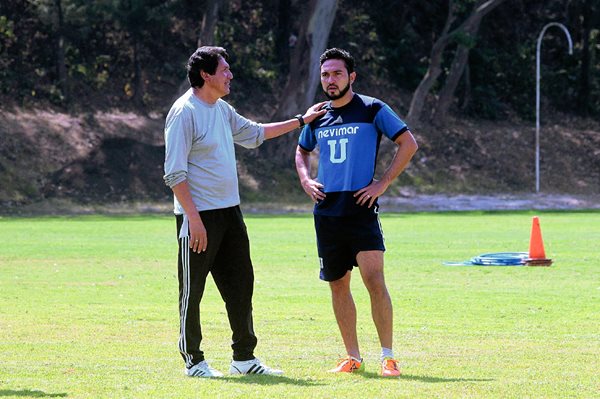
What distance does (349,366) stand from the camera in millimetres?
8891

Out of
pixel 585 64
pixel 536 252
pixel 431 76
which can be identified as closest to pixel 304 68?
pixel 431 76

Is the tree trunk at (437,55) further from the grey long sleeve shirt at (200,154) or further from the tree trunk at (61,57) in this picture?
the grey long sleeve shirt at (200,154)

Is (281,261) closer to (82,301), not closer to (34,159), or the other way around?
(82,301)

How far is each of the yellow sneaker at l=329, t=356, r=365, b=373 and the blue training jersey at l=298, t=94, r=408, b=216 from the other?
1.02 m

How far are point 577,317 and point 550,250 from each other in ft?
33.5

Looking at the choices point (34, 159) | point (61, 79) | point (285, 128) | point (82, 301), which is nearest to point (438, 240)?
point (82, 301)

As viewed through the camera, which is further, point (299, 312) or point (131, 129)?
point (131, 129)

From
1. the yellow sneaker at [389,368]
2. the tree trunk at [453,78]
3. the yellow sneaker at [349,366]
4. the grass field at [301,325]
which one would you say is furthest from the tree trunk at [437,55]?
the yellow sneaker at [389,368]

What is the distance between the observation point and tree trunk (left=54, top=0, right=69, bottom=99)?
44.1 meters

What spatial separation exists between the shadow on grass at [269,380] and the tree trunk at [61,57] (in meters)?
36.5

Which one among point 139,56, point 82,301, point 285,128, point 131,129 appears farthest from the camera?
point 139,56

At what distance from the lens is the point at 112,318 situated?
12.7m

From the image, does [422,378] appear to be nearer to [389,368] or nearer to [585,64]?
[389,368]

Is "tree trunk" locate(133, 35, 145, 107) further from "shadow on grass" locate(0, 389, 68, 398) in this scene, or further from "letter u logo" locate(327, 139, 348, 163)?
"shadow on grass" locate(0, 389, 68, 398)
